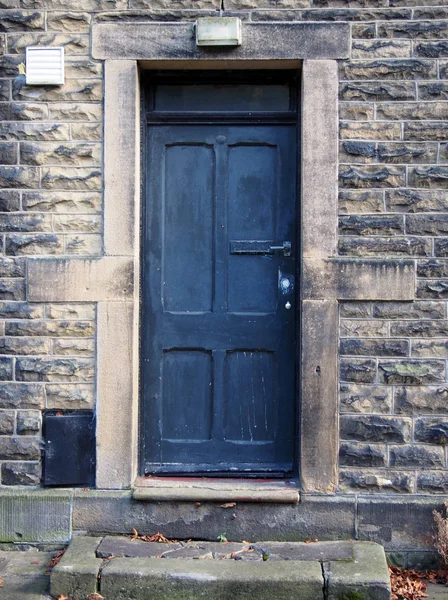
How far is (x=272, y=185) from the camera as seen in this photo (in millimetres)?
4734

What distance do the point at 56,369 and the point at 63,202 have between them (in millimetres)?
1067

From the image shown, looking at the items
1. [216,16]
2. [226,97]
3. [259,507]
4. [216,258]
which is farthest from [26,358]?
[216,16]

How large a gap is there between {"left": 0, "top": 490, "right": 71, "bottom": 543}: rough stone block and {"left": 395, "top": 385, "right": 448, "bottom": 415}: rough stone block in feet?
7.13

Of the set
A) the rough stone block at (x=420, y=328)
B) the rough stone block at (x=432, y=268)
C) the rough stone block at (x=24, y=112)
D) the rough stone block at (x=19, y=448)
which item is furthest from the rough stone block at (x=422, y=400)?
the rough stone block at (x=24, y=112)

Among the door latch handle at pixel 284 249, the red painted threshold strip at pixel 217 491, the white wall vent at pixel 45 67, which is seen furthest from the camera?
the door latch handle at pixel 284 249

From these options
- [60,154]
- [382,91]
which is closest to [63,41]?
[60,154]

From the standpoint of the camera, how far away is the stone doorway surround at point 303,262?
446 cm

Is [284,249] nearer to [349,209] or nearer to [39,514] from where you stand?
[349,209]

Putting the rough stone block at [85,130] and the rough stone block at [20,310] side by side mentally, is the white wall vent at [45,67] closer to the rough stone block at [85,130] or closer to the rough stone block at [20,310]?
the rough stone block at [85,130]

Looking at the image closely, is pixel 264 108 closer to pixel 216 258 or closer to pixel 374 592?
pixel 216 258

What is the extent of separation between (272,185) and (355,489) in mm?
2031

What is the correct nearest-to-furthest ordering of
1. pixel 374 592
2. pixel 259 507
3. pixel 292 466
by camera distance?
pixel 374 592 → pixel 259 507 → pixel 292 466

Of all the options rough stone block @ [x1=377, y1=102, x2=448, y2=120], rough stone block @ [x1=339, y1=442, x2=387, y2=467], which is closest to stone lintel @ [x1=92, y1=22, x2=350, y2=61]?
rough stone block @ [x1=377, y1=102, x2=448, y2=120]

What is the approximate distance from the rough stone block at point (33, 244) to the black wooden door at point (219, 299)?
591 mm
